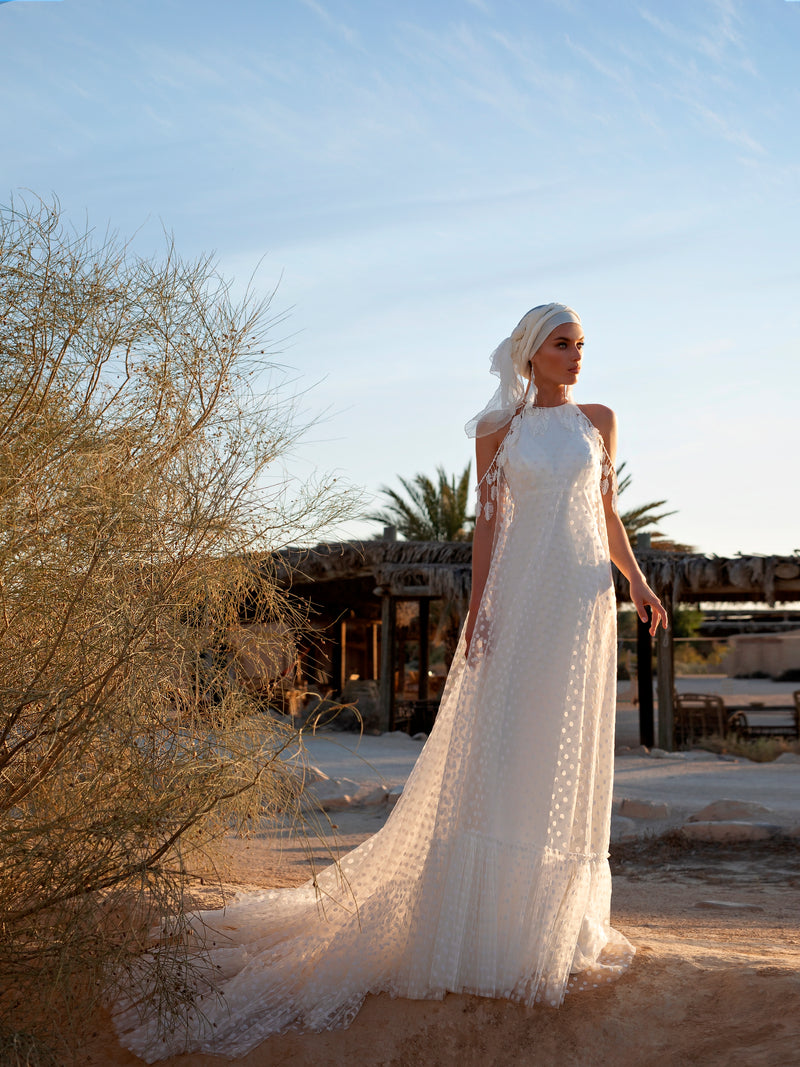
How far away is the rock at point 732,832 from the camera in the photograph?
229 inches

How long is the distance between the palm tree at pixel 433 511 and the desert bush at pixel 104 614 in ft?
43.3

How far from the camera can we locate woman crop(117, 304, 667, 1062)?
7.79 ft

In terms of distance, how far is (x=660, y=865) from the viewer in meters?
5.35

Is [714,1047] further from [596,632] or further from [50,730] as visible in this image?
[50,730]

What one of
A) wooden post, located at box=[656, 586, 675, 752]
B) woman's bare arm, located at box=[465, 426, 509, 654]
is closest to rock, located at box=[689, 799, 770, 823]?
woman's bare arm, located at box=[465, 426, 509, 654]

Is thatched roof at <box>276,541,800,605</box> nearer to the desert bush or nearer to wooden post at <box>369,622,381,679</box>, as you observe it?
wooden post at <box>369,622,381,679</box>

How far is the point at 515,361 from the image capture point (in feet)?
9.37

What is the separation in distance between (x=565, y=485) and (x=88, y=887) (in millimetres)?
1630

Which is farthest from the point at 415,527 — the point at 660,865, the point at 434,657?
the point at 660,865

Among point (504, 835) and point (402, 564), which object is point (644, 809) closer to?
point (504, 835)

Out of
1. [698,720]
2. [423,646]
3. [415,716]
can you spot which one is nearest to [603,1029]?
[698,720]

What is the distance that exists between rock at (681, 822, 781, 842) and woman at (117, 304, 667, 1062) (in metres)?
3.52

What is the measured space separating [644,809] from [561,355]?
453cm

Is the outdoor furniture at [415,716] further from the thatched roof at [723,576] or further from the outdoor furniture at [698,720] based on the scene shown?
the thatched roof at [723,576]
